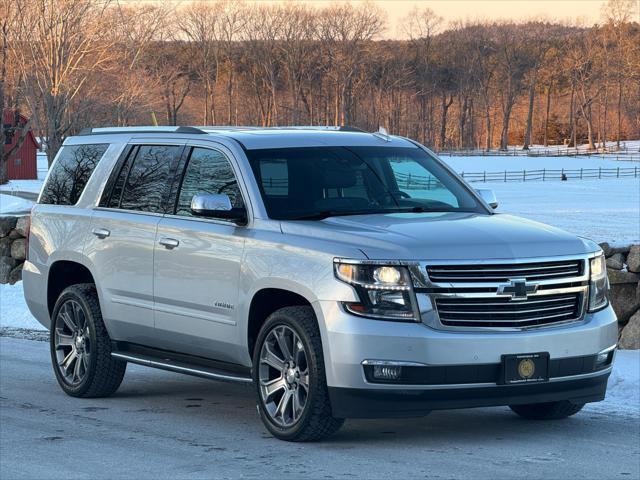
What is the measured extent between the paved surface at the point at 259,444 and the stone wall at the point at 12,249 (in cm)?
1060

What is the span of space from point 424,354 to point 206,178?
7.80ft

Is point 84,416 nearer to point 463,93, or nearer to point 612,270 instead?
point 612,270

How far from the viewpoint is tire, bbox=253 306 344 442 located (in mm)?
7059

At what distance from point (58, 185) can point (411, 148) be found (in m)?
3.04

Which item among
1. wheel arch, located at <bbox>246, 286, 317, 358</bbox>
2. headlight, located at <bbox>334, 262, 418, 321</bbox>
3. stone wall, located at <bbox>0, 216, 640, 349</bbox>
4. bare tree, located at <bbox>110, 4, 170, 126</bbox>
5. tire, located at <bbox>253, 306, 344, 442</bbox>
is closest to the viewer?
headlight, located at <bbox>334, 262, 418, 321</bbox>

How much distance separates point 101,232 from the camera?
9.10 meters

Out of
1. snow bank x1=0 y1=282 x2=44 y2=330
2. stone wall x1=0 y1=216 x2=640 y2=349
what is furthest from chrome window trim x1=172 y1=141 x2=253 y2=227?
stone wall x1=0 y1=216 x2=640 y2=349

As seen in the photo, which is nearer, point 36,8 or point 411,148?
point 411,148

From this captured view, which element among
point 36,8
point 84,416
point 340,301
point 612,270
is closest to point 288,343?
point 340,301

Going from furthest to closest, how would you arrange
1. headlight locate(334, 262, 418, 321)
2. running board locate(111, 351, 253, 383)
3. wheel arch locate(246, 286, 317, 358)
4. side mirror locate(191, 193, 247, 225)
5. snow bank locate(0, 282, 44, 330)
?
snow bank locate(0, 282, 44, 330)
running board locate(111, 351, 253, 383)
side mirror locate(191, 193, 247, 225)
wheel arch locate(246, 286, 317, 358)
headlight locate(334, 262, 418, 321)

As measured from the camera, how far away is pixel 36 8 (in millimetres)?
50156

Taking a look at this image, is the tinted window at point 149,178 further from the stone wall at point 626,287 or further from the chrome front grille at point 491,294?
the stone wall at point 626,287

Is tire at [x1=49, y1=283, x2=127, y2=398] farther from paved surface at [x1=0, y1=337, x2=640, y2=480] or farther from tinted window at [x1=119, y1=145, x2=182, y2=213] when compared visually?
tinted window at [x1=119, y1=145, x2=182, y2=213]

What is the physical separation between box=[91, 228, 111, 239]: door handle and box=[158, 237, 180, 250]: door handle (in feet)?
2.57
